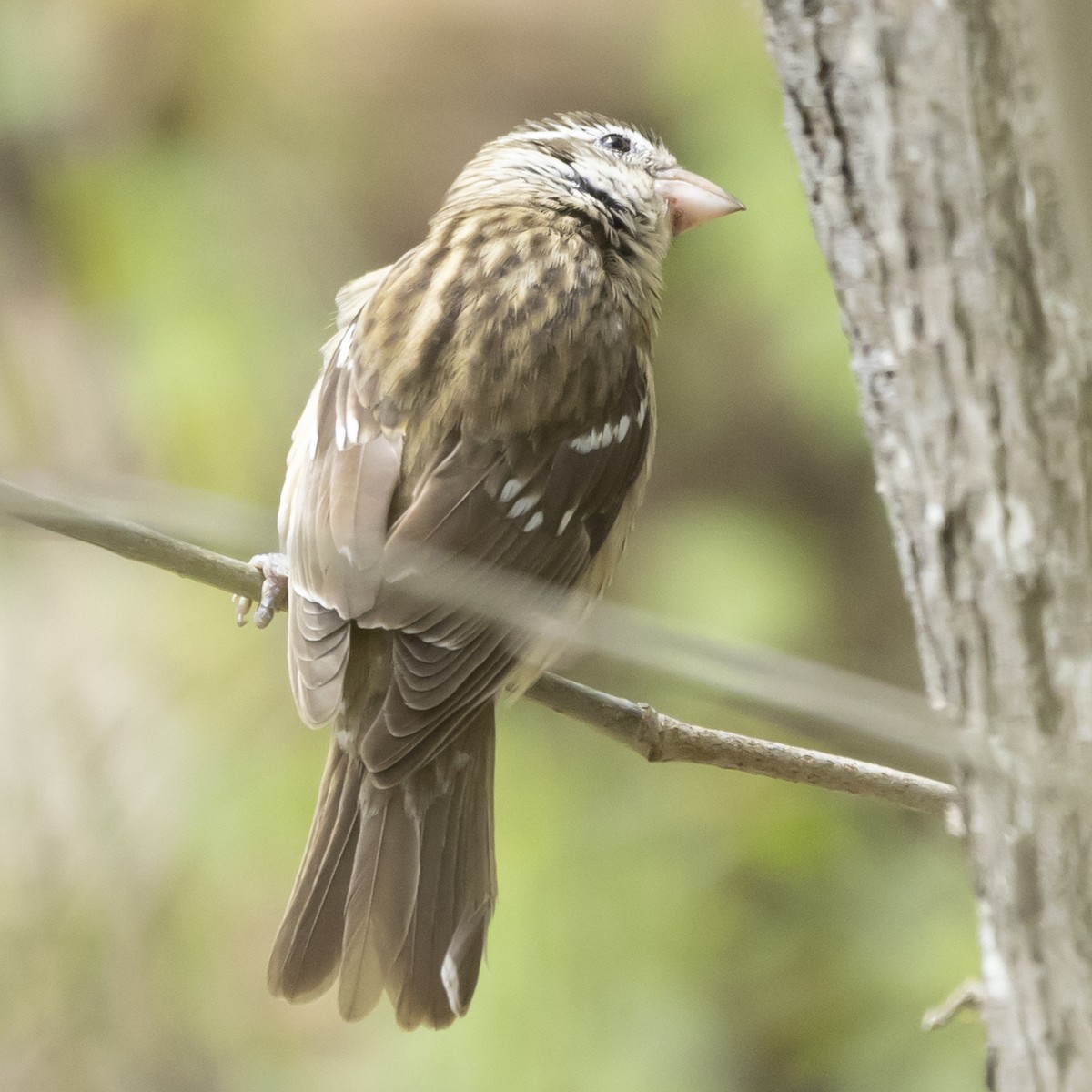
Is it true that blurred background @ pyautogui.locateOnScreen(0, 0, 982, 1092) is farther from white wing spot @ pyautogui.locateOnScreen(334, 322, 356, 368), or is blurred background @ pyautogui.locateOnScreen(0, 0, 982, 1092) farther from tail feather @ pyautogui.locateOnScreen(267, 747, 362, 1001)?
white wing spot @ pyautogui.locateOnScreen(334, 322, 356, 368)

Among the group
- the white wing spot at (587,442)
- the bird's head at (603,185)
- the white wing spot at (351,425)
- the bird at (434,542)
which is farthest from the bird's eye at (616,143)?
the white wing spot at (351,425)

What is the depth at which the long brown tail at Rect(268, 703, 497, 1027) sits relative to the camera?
248 cm

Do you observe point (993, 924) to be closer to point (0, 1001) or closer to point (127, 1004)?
point (127, 1004)

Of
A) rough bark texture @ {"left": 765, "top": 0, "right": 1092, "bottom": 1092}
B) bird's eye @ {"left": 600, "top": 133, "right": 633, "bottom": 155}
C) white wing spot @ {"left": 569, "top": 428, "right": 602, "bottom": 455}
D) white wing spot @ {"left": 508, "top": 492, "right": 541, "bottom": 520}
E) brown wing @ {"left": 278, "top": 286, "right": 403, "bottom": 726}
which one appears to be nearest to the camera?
rough bark texture @ {"left": 765, "top": 0, "right": 1092, "bottom": 1092}

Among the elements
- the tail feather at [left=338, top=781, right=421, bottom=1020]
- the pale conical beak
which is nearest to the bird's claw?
the tail feather at [left=338, top=781, right=421, bottom=1020]

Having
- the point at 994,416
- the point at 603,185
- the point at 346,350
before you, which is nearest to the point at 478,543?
the point at 346,350

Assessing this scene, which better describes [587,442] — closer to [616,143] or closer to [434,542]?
[434,542]

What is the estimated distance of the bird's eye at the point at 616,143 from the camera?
11.0 ft

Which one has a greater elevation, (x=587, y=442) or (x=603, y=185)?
(x=603, y=185)

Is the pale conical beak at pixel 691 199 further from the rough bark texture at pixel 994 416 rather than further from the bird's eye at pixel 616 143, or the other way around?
the rough bark texture at pixel 994 416

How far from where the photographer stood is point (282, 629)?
427 centimetres

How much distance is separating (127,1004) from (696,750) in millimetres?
1179

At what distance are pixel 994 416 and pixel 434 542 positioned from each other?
1362 mm

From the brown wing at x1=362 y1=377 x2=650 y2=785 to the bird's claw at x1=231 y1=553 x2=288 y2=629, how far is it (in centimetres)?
21
